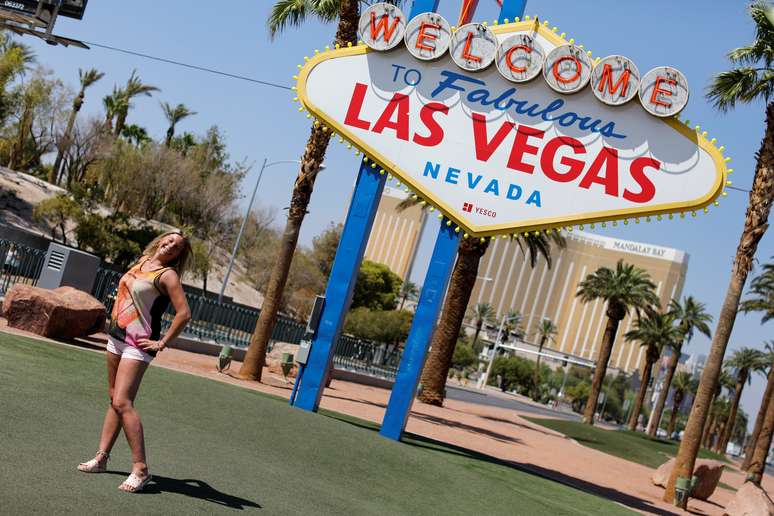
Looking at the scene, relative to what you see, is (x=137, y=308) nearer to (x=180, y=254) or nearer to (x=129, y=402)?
(x=180, y=254)

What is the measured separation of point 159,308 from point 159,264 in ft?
1.04

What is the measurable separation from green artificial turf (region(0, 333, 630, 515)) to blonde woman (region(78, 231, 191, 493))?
0.34 metres

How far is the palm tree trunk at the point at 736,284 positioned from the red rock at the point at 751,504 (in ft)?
4.85

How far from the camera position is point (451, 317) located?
29.5m

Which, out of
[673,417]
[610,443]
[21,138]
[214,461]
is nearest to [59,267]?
[214,461]

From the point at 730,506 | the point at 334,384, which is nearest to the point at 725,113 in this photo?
the point at 730,506

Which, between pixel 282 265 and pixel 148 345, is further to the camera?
pixel 282 265

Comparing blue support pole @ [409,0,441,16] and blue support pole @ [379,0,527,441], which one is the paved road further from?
blue support pole @ [409,0,441,16]

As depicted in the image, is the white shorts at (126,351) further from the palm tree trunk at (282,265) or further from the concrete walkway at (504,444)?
the palm tree trunk at (282,265)

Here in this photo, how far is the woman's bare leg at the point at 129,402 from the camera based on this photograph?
5863 millimetres

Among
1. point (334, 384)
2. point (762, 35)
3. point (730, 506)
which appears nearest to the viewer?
point (730, 506)

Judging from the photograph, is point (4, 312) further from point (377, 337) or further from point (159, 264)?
point (377, 337)

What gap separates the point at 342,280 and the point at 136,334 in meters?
9.10

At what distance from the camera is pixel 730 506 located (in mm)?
19672
